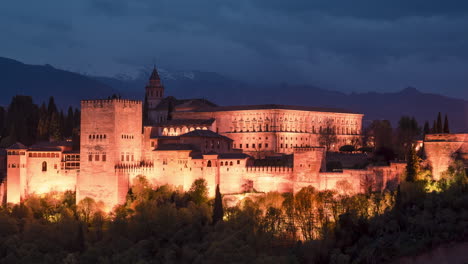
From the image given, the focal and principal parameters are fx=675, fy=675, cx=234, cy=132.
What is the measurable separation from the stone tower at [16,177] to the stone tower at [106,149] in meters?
4.30

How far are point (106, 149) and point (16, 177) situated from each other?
7.35m

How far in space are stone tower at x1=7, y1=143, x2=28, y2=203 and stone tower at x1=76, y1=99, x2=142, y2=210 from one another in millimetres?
4298

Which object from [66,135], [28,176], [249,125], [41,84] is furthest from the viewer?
[41,84]

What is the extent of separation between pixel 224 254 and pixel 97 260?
941 centimetres

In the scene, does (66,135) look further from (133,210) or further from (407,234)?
(407,234)

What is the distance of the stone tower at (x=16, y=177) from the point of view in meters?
51.2

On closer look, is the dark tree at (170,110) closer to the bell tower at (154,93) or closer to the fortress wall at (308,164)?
the bell tower at (154,93)

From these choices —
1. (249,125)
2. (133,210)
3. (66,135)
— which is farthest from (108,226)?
(249,125)

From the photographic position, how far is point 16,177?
51375mm

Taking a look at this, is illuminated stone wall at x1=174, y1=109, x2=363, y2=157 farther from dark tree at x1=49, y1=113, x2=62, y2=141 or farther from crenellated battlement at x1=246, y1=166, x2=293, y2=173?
crenellated battlement at x1=246, y1=166, x2=293, y2=173

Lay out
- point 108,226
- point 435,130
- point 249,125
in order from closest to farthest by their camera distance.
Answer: point 108,226 → point 435,130 → point 249,125

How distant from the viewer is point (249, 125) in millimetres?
79312

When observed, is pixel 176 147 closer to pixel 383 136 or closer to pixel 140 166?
pixel 140 166

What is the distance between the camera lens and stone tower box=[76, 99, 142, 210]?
50406mm
